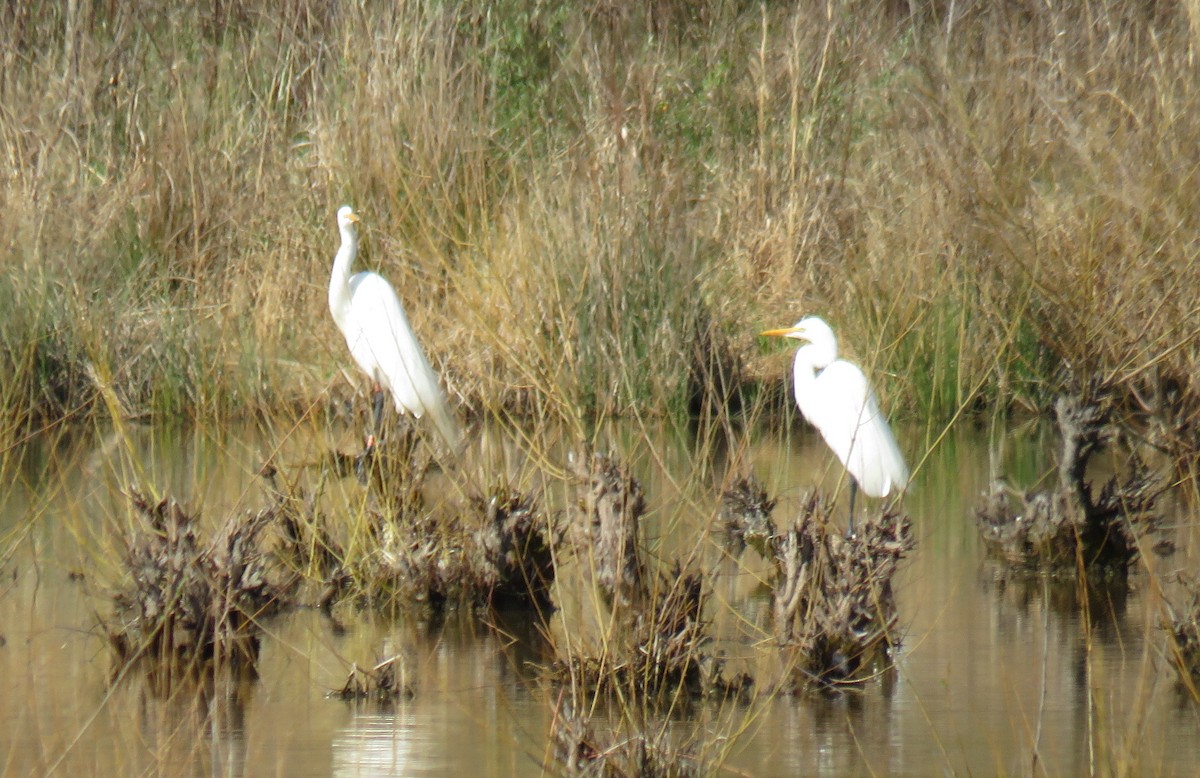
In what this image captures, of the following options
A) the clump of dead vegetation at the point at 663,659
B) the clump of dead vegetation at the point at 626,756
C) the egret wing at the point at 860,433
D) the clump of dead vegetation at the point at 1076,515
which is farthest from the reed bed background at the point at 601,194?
the clump of dead vegetation at the point at 626,756

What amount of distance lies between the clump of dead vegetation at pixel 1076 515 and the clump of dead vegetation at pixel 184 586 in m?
2.33

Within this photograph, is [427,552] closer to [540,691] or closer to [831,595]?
[540,691]

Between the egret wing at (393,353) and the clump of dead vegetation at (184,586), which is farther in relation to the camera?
the egret wing at (393,353)

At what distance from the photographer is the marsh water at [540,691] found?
11.1 ft

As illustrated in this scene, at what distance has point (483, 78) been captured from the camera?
9.02 meters

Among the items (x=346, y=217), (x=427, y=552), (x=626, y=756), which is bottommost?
(x=626, y=756)

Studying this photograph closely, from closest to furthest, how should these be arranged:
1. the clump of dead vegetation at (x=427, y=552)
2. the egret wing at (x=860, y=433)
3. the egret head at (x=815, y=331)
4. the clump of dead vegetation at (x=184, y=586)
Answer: the clump of dead vegetation at (x=184, y=586) → the clump of dead vegetation at (x=427, y=552) → the egret wing at (x=860, y=433) → the egret head at (x=815, y=331)

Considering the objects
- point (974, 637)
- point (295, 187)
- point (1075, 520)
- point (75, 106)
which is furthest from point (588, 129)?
point (974, 637)

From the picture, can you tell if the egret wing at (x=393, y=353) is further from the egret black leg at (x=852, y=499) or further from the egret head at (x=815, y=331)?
the egret black leg at (x=852, y=499)

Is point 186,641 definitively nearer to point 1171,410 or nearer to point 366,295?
point 366,295

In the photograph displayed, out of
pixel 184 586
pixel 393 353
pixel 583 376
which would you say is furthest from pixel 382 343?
pixel 184 586

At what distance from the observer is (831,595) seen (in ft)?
13.1

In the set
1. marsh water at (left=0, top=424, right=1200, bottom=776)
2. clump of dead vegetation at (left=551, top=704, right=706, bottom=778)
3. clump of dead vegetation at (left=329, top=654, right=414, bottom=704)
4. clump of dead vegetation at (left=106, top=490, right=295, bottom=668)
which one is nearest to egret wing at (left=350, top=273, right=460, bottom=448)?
marsh water at (left=0, top=424, right=1200, bottom=776)

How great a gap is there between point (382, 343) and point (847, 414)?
209 cm
